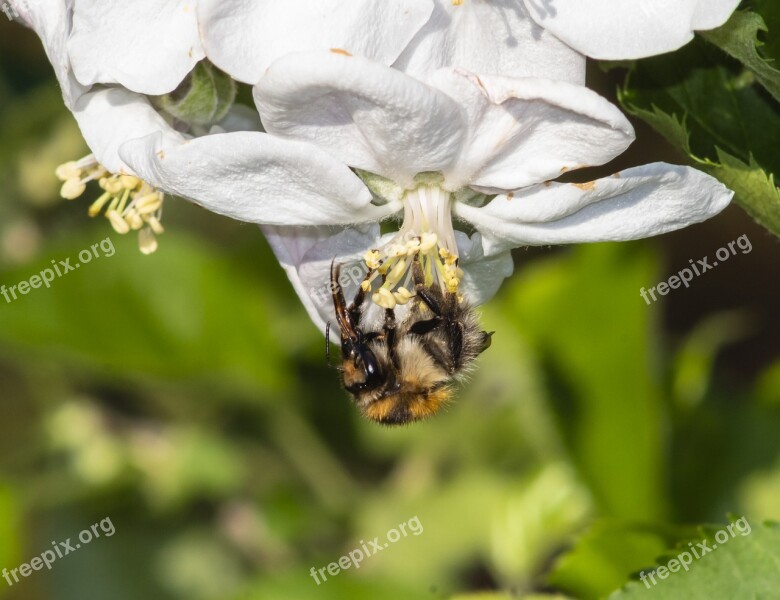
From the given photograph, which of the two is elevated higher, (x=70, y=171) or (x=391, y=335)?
(x=70, y=171)

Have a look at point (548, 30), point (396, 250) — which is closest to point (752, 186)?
point (548, 30)

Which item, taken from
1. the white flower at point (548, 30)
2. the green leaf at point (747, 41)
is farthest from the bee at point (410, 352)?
the green leaf at point (747, 41)

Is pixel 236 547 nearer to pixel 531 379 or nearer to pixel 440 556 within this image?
pixel 440 556

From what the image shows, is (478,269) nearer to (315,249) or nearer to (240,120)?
(315,249)

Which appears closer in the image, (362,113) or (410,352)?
(362,113)

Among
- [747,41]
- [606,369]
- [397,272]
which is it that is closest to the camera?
[747,41]

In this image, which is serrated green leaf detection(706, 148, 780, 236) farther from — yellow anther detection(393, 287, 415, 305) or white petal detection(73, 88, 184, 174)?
white petal detection(73, 88, 184, 174)

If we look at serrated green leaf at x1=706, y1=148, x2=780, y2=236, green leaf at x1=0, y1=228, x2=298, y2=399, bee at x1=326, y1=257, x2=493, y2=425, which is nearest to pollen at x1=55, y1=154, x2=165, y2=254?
bee at x1=326, y1=257, x2=493, y2=425
